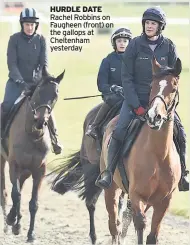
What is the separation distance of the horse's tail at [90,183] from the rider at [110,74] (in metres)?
0.50

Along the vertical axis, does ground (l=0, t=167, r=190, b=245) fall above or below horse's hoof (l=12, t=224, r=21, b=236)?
below

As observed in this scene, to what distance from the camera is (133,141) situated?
8.59 m

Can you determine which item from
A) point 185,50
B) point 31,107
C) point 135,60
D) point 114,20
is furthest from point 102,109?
point 114,20

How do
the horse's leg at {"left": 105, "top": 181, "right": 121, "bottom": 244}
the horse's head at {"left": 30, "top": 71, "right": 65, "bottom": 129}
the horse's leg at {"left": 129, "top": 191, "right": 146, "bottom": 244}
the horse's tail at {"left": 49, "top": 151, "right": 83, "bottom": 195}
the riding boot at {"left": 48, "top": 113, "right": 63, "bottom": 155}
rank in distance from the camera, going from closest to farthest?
the horse's leg at {"left": 129, "top": 191, "right": 146, "bottom": 244} < the horse's leg at {"left": 105, "top": 181, "right": 121, "bottom": 244} < the horse's head at {"left": 30, "top": 71, "right": 65, "bottom": 129} < the horse's tail at {"left": 49, "top": 151, "right": 83, "bottom": 195} < the riding boot at {"left": 48, "top": 113, "right": 63, "bottom": 155}

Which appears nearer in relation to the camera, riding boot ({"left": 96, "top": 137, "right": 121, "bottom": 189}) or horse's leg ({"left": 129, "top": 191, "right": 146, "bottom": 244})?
horse's leg ({"left": 129, "top": 191, "right": 146, "bottom": 244})

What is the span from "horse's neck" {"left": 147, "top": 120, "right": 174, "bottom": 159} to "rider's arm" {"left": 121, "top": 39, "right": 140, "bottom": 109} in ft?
1.62

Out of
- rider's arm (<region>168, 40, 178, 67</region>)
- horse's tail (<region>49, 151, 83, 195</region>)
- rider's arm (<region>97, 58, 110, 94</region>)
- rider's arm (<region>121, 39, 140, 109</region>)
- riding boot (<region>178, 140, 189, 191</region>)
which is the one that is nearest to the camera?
rider's arm (<region>121, 39, 140, 109</region>)

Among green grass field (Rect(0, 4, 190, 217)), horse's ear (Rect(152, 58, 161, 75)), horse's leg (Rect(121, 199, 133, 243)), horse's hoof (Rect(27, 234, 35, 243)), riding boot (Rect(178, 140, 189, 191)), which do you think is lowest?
green grass field (Rect(0, 4, 190, 217))

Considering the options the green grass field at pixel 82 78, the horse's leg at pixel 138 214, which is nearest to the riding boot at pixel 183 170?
the horse's leg at pixel 138 214

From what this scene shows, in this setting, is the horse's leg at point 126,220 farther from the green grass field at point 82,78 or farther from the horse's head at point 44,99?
the green grass field at point 82,78

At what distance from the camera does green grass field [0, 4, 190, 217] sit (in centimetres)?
2041

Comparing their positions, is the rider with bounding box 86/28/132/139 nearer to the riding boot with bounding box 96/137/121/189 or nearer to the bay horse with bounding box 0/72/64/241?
the bay horse with bounding box 0/72/64/241

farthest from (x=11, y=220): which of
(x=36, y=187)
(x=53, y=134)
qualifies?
(x=53, y=134)

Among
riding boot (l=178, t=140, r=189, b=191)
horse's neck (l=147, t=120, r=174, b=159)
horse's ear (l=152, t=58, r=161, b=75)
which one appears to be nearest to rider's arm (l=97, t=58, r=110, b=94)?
riding boot (l=178, t=140, r=189, b=191)
